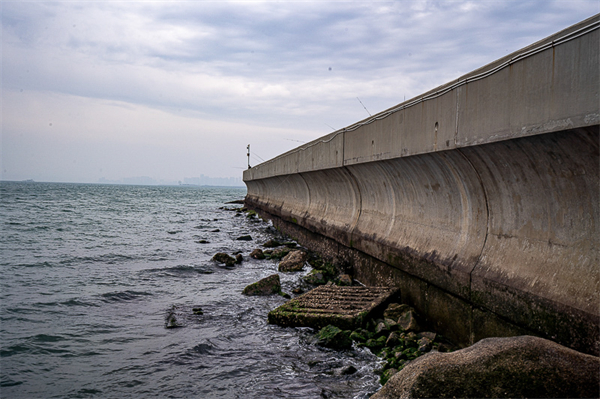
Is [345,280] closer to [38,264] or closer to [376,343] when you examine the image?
[376,343]

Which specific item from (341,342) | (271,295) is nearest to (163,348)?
(341,342)

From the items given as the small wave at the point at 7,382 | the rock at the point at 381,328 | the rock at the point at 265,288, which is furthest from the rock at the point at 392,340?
the small wave at the point at 7,382

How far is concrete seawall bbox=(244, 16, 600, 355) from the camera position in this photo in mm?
3203

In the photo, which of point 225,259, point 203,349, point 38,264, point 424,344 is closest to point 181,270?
point 225,259

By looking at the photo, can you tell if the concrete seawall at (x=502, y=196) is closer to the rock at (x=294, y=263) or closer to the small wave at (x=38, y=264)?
the rock at (x=294, y=263)

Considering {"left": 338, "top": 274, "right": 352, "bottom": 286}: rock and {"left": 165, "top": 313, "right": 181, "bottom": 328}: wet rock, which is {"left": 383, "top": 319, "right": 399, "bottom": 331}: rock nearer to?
{"left": 338, "top": 274, "right": 352, "bottom": 286}: rock

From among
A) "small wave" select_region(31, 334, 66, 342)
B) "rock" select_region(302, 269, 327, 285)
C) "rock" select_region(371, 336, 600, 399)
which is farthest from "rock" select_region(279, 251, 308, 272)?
"rock" select_region(371, 336, 600, 399)

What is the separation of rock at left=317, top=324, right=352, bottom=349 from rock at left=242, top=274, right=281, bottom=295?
2.80 metres

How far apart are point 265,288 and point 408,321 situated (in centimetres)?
337

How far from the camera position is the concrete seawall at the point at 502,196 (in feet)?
10.5

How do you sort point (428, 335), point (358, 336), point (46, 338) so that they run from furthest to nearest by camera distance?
point (46, 338) → point (358, 336) → point (428, 335)

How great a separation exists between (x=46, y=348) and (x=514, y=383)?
539 cm

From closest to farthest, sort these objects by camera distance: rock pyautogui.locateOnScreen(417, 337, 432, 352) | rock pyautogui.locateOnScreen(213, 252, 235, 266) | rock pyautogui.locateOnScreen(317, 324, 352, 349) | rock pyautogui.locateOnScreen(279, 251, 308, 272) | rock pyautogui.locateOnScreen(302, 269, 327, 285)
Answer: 1. rock pyautogui.locateOnScreen(417, 337, 432, 352)
2. rock pyautogui.locateOnScreen(317, 324, 352, 349)
3. rock pyautogui.locateOnScreen(302, 269, 327, 285)
4. rock pyautogui.locateOnScreen(279, 251, 308, 272)
5. rock pyautogui.locateOnScreen(213, 252, 235, 266)

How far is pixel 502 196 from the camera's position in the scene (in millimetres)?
4328
